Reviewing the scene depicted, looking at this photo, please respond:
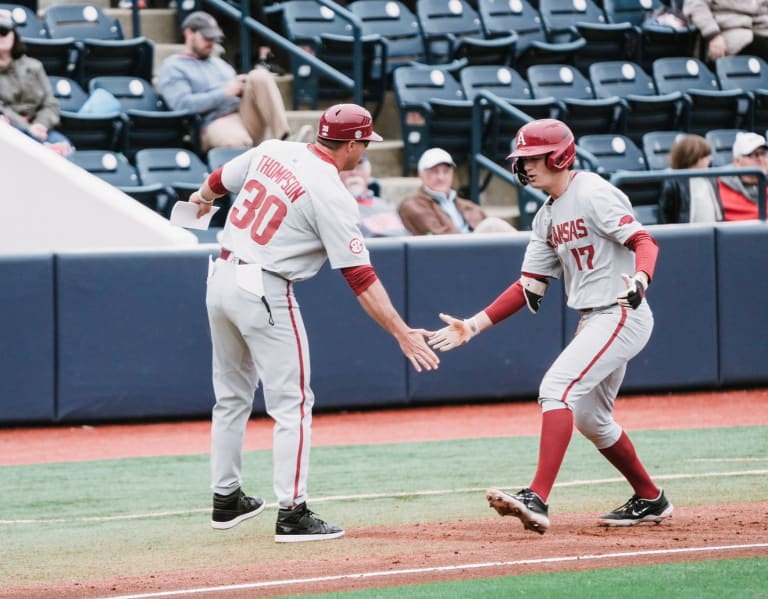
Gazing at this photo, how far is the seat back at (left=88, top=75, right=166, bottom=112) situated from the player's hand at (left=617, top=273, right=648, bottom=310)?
7690 mm

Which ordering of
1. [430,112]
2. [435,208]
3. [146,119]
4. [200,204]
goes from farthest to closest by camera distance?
1. [430,112]
2. [146,119]
3. [435,208]
4. [200,204]

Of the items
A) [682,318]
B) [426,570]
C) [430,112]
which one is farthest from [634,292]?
[430,112]

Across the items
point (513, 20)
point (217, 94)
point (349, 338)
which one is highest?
point (513, 20)

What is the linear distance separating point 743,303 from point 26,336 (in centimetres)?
552

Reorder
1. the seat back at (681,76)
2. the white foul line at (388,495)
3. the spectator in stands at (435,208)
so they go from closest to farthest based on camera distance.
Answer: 1. the white foul line at (388,495)
2. the spectator in stands at (435,208)
3. the seat back at (681,76)

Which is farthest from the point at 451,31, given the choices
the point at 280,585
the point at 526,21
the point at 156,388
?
the point at 280,585

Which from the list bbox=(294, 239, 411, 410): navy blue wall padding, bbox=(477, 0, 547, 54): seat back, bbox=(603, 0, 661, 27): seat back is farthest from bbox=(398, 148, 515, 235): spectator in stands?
bbox=(603, 0, 661, 27): seat back

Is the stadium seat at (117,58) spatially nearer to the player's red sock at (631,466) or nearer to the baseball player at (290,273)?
the baseball player at (290,273)

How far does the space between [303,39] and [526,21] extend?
259 centimetres

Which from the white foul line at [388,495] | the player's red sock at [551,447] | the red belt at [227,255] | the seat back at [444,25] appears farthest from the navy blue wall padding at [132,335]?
the seat back at [444,25]

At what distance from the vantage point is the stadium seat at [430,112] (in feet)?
42.9

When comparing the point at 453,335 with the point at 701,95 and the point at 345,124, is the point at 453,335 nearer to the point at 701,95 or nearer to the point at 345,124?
the point at 345,124

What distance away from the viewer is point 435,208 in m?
11.1

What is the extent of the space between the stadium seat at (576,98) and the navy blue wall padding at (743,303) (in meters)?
2.67
